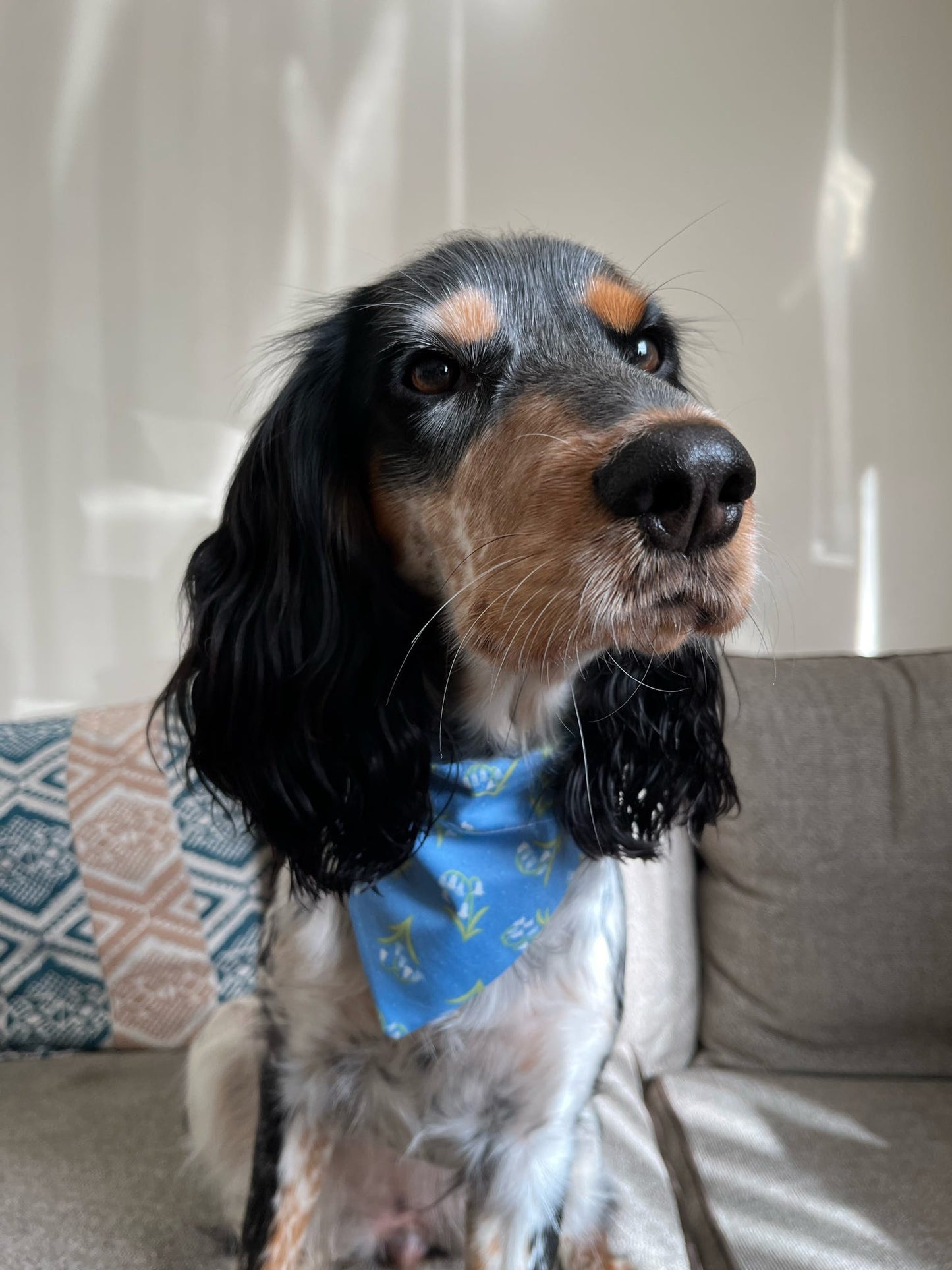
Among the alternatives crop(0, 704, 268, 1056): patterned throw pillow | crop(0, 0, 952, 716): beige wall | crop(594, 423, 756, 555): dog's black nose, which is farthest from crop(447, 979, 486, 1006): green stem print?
crop(0, 0, 952, 716): beige wall

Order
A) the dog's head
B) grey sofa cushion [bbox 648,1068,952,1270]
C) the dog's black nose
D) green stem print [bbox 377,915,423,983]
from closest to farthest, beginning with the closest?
the dog's black nose, the dog's head, green stem print [bbox 377,915,423,983], grey sofa cushion [bbox 648,1068,952,1270]

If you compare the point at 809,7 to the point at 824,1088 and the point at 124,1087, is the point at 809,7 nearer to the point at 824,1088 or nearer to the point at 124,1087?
the point at 824,1088

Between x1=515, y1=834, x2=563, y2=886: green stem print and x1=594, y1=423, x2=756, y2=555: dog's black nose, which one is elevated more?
x1=594, y1=423, x2=756, y2=555: dog's black nose

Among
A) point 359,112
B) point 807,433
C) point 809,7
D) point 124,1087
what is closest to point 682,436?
point 124,1087

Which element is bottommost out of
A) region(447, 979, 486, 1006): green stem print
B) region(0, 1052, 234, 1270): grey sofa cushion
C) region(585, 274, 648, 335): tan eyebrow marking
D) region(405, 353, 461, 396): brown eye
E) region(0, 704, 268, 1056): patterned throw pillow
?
region(0, 1052, 234, 1270): grey sofa cushion

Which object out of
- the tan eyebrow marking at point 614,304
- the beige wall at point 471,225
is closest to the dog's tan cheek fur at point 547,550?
the tan eyebrow marking at point 614,304

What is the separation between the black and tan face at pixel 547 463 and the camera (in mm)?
764

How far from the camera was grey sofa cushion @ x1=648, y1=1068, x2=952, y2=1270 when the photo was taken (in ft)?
4.08

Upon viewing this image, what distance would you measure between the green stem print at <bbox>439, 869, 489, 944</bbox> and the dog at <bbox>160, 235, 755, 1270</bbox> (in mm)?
10

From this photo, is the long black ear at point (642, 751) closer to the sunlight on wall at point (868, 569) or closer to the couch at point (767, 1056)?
the couch at point (767, 1056)

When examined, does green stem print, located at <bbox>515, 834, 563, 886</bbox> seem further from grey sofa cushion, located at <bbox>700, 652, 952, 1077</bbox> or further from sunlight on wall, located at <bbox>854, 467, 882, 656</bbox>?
sunlight on wall, located at <bbox>854, 467, 882, 656</bbox>

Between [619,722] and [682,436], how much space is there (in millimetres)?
550

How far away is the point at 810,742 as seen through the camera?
192cm

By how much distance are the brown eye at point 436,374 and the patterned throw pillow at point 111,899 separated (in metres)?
1.04
